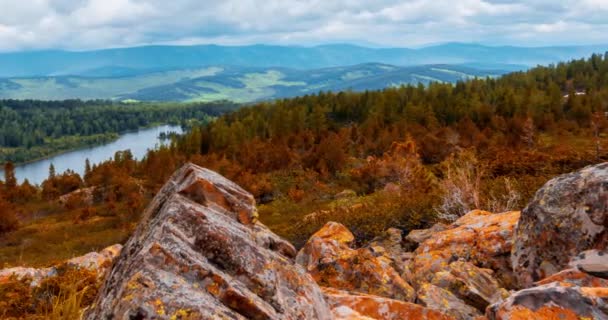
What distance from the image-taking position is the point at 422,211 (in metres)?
20.2

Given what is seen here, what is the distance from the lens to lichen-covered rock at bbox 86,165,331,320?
475 cm

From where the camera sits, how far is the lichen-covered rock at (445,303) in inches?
334

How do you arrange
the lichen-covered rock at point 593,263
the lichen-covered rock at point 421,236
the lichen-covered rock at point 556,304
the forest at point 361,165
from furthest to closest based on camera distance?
the forest at point 361,165, the lichen-covered rock at point 421,236, the lichen-covered rock at point 593,263, the lichen-covered rock at point 556,304

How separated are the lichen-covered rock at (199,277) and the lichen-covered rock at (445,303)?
2709 mm

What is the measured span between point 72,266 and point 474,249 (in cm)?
1113

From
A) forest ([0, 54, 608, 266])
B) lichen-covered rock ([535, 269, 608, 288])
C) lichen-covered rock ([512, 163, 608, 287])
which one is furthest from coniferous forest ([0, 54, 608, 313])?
lichen-covered rock ([535, 269, 608, 288])

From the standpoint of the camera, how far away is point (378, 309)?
7.73 meters

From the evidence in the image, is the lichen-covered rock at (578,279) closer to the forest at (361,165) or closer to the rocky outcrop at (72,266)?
the rocky outcrop at (72,266)

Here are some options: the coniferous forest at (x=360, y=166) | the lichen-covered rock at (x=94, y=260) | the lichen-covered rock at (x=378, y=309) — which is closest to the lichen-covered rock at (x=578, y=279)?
the lichen-covered rock at (x=378, y=309)

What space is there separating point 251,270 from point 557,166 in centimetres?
2840

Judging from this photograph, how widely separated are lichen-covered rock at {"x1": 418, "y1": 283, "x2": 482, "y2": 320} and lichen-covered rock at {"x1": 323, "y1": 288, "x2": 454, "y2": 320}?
819 mm

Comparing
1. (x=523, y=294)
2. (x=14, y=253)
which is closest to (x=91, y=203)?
(x=14, y=253)

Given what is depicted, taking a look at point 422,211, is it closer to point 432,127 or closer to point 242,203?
Answer: point 242,203

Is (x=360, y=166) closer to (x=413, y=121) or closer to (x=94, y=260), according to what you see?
(x=413, y=121)
